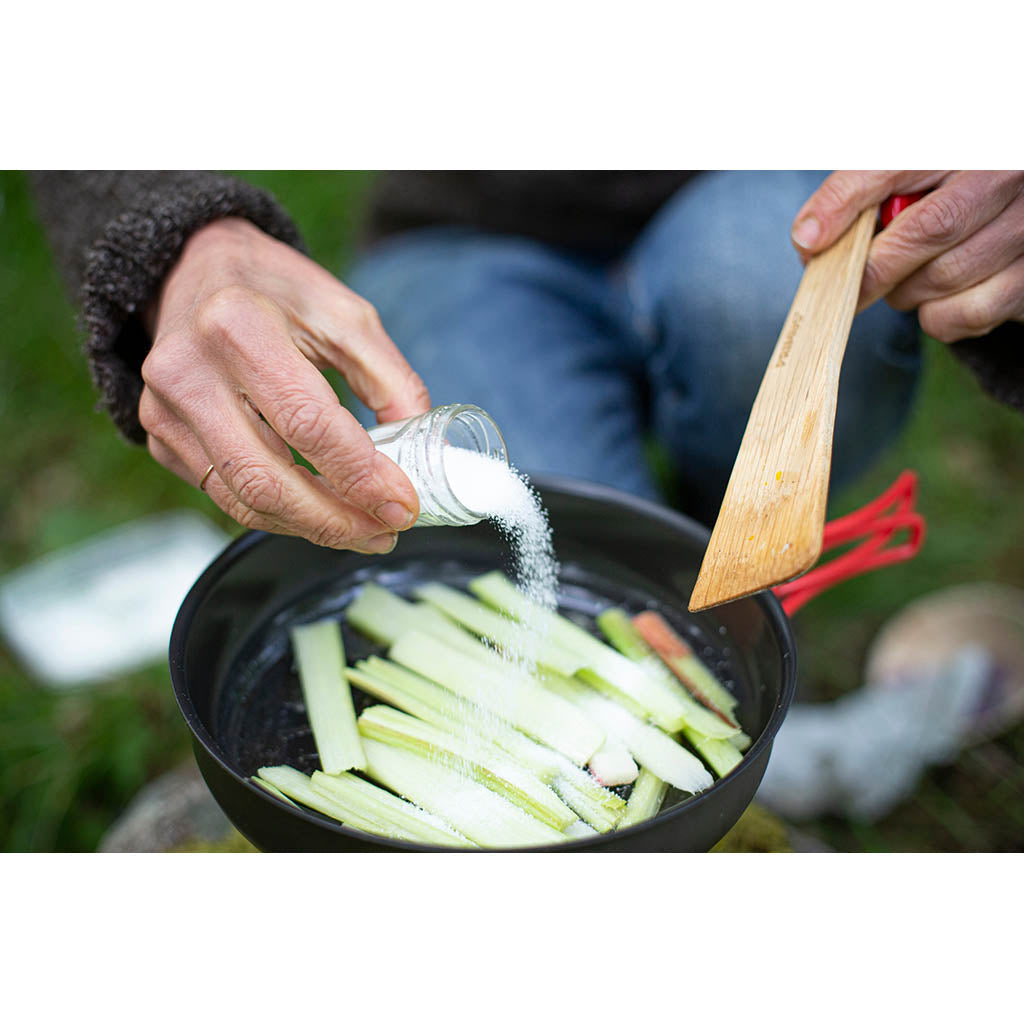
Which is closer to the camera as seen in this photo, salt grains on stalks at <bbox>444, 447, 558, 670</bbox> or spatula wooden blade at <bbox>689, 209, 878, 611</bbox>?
spatula wooden blade at <bbox>689, 209, 878, 611</bbox>

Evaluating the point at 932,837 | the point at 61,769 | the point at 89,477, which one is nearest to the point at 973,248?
the point at 932,837

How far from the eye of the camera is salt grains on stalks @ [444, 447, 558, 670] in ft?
3.86

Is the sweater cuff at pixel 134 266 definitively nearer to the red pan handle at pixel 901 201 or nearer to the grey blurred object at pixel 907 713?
the red pan handle at pixel 901 201

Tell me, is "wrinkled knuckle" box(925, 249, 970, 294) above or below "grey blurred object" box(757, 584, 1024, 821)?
above

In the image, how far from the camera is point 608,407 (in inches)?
89.4

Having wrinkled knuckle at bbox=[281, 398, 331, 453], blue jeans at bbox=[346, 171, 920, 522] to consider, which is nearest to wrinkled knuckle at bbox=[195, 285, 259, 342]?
wrinkled knuckle at bbox=[281, 398, 331, 453]

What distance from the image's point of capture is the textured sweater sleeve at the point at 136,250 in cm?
136

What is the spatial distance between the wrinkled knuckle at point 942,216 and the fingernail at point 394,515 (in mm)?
829

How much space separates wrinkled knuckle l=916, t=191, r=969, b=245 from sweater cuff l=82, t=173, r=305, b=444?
98 centimetres

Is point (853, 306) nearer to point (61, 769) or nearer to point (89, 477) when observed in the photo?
point (61, 769)

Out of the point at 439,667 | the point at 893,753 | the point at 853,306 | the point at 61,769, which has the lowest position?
the point at 61,769

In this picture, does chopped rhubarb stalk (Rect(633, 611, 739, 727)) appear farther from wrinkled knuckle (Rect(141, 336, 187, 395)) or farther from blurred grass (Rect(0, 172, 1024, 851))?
blurred grass (Rect(0, 172, 1024, 851))

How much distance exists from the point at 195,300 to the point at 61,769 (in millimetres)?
1483

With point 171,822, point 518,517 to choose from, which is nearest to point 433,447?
point 518,517
